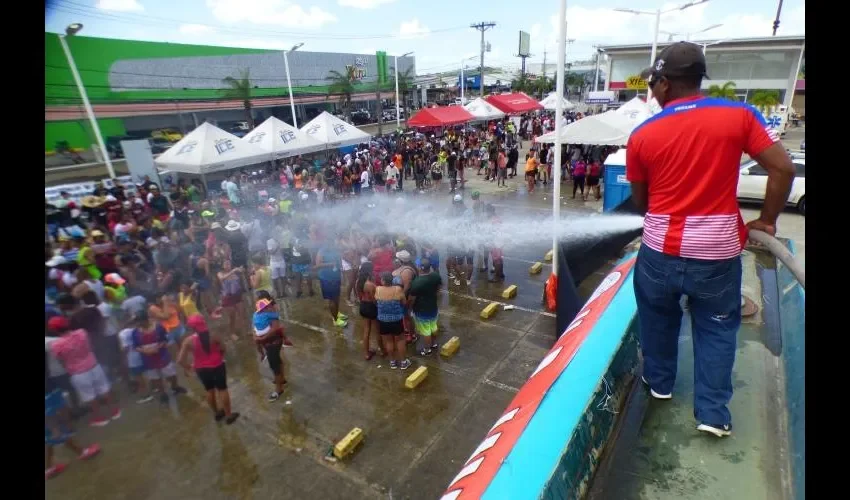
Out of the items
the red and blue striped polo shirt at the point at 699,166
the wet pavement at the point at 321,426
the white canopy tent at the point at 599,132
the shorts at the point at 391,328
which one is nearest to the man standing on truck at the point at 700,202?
the red and blue striped polo shirt at the point at 699,166

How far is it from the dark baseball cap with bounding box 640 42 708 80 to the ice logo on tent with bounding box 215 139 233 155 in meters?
12.3

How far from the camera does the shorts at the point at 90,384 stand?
4328mm

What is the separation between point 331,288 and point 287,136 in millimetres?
9070

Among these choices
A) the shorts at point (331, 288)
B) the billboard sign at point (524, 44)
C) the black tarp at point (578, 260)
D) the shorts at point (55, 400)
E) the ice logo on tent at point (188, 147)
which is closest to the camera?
the shorts at point (55, 400)

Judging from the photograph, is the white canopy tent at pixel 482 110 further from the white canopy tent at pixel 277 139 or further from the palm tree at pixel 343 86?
A: the palm tree at pixel 343 86

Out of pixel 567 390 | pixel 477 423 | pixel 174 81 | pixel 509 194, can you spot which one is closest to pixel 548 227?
pixel 509 194

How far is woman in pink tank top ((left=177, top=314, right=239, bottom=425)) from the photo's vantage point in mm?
5125

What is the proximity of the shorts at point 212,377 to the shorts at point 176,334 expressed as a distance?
607 mm

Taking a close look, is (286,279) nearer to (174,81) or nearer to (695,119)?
(695,119)

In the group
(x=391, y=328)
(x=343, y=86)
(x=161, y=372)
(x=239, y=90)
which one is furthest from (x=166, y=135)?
(x=343, y=86)

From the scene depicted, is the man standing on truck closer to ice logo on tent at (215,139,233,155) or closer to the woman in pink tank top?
the woman in pink tank top

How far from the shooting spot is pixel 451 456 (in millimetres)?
4648
